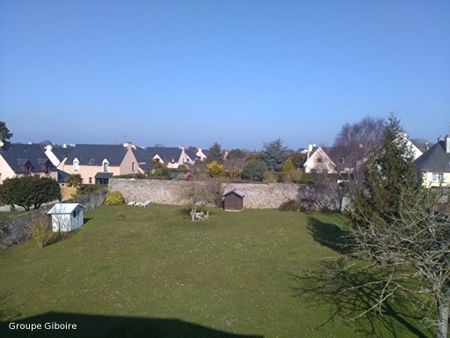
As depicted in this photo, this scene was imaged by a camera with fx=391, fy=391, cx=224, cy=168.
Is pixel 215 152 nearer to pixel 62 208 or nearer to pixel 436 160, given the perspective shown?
pixel 436 160

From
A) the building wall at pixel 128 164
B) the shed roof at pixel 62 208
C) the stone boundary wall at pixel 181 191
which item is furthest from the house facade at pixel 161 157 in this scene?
the shed roof at pixel 62 208

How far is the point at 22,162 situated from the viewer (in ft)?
138

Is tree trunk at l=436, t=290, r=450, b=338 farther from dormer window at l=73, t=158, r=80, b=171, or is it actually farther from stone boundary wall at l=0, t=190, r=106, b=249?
dormer window at l=73, t=158, r=80, b=171

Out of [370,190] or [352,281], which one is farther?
[370,190]

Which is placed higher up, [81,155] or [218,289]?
[81,155]

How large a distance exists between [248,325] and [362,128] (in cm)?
3320

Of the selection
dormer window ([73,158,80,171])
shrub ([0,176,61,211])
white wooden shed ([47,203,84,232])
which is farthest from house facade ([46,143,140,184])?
white wooden shed ([47,203,84,232])

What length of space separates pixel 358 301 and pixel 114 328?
7488 mm

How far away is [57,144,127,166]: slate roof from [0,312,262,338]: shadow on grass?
135ft

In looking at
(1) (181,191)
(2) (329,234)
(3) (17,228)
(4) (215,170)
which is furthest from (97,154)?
(2) (329,234)

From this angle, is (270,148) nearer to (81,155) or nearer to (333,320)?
(81,155)

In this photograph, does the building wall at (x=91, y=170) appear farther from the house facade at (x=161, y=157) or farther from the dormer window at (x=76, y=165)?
the house facade at (x=161, y=157)

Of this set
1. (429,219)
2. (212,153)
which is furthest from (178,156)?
(429,219)

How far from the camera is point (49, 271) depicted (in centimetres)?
1585
